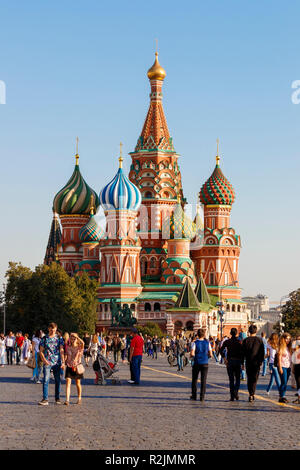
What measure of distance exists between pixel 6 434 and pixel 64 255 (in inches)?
3389

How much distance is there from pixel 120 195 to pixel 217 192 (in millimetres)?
13514

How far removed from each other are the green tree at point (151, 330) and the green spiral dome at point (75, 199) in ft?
63.2

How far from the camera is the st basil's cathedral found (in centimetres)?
8744

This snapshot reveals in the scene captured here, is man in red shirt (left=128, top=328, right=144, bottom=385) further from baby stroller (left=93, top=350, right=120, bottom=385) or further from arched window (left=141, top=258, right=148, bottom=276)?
arched window (left=141, top=258, right=148, bottom=276)

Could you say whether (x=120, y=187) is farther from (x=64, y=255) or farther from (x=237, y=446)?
(x=237, y=446)

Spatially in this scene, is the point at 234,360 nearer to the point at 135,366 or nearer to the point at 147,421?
the point at 147,421

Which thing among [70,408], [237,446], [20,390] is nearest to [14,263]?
[20,390]

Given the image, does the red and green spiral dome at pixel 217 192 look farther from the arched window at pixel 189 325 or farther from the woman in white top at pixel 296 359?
the woman in white top at pixel 296 359

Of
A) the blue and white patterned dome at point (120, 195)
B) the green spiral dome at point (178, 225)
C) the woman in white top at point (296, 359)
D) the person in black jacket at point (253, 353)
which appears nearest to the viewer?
the person in black jacket at point (253, 353)

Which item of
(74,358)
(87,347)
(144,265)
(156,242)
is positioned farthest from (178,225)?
(74,358)

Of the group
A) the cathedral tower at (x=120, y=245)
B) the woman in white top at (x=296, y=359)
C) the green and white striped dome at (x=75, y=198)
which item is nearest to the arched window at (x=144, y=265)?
the cathedral tower at (x=120, y=245)

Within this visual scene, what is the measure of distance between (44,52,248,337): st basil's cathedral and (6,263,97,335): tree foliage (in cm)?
1102

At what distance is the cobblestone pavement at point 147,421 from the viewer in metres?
11.9

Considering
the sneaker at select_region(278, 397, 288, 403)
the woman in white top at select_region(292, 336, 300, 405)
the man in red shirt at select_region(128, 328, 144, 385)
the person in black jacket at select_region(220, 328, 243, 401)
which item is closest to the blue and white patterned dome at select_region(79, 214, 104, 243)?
the man in red shirt at select_region(128, 328, 144, 385)
